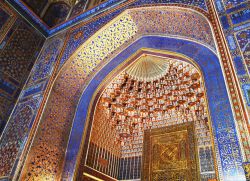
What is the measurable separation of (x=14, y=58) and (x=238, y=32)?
5548mm

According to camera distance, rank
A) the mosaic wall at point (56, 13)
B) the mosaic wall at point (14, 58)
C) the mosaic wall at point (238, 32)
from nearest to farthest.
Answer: the mosaic wall at point (238, 32)
the mosaic wall at point (14, 58)
the mosaic wall at point (56, 13)

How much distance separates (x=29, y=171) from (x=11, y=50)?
3.35 metres

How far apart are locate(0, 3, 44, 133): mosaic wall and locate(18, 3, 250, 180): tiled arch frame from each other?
45.4 inches

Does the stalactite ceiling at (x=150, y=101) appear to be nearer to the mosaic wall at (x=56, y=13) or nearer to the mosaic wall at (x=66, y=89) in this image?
the mosaic wall at (x=66, y=89)

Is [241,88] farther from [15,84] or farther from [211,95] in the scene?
[15,84]

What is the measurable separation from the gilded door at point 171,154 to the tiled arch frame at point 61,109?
251 cm

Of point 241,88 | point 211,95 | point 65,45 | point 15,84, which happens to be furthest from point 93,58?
point 241,88

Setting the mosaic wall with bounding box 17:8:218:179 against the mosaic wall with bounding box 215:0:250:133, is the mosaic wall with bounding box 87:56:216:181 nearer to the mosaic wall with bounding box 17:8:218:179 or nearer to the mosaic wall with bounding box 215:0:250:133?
the mosaic wall with bounding box 17:8:218:179

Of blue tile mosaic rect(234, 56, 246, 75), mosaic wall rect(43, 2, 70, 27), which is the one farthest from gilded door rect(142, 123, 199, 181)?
mosaic wall rect(43, 2, 70, 27)

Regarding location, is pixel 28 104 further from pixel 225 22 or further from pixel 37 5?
pixel 225 22

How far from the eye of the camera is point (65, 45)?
260 inches

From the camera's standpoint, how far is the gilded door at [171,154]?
613cm

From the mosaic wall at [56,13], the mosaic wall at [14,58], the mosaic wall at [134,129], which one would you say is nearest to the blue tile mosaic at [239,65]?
the mosaic wall at [134,129]

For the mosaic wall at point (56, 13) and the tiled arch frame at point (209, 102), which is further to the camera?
the mosaic wall at point (56, 13)
